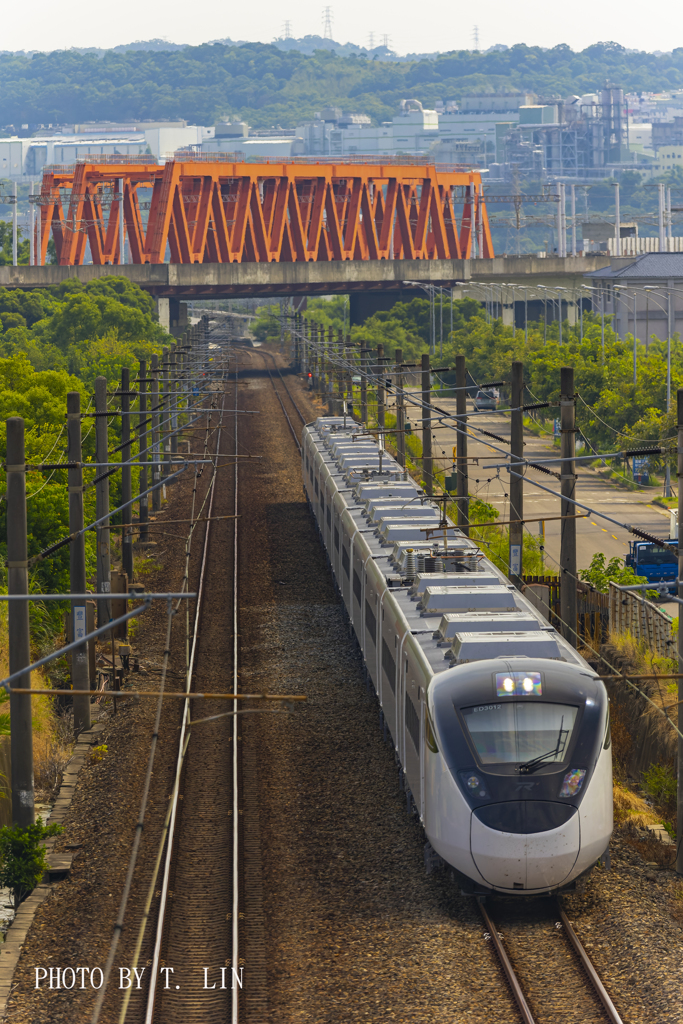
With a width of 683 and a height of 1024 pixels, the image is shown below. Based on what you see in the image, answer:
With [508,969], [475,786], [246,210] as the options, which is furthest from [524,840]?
[246,210]

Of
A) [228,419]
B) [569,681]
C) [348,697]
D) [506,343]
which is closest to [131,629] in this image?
[348,697]

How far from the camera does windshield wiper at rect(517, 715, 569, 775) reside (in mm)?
16297

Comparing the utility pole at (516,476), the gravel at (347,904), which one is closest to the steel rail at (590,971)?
the gravel at (347,904)

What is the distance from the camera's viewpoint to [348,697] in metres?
27.0

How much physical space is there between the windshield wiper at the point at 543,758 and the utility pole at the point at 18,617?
791cm

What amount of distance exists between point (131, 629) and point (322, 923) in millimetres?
18005

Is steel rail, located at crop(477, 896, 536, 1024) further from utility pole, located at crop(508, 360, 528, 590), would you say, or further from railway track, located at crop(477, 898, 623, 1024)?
utility pole, located at crop(508, 360, 528, 590)

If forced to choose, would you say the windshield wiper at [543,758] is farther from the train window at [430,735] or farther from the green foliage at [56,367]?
the green foliage at [56,367]

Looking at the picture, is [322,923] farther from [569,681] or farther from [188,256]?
[188,256]

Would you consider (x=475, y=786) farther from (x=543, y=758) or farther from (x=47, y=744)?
(x=47, y=744)

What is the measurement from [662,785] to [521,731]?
648cm

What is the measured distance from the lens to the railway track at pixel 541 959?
572 inches

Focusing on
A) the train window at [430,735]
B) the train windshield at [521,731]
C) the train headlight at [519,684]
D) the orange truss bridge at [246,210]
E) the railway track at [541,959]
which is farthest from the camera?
the orange truss bridge at [246,210]

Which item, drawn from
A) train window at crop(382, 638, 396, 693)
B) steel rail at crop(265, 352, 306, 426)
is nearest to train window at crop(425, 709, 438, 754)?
train window at crop(382, 638, 396, 693)
